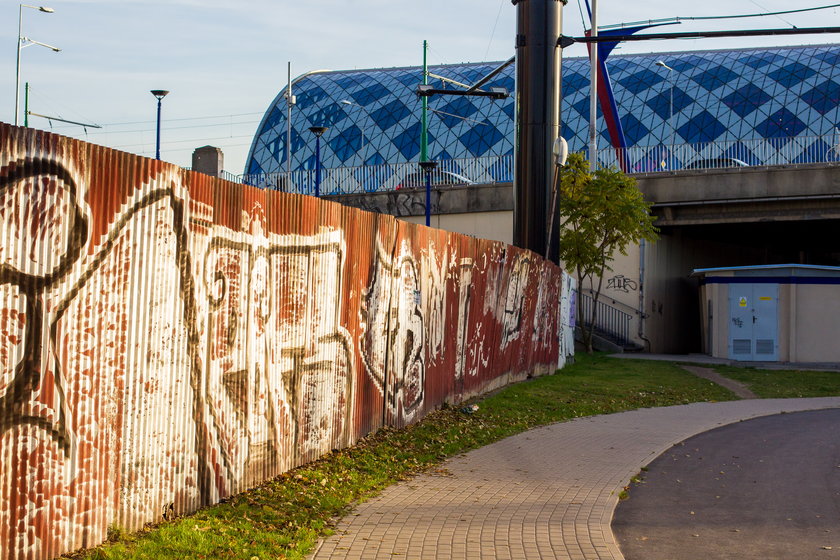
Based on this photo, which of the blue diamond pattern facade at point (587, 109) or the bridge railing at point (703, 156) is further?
the blue diamond pattern facade at point (587, 109)

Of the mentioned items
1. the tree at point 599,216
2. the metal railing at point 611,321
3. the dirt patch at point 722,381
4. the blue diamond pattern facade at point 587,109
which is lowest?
the dirt patch at point 722,381

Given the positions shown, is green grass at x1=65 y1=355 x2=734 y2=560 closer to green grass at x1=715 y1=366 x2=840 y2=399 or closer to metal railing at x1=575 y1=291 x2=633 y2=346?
green grass at x1=715 y1=366 x2=840 y2=399

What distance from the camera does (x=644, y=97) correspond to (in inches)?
2714

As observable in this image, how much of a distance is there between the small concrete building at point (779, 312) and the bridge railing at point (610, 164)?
5.58 meters

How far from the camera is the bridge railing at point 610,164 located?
1423 inches

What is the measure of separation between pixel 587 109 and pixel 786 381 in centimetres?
4715

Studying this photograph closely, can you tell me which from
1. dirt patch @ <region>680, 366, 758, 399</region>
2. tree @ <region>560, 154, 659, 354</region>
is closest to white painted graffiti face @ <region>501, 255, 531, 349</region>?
dirt patch @ <region>680, 366, 758, 399</region>

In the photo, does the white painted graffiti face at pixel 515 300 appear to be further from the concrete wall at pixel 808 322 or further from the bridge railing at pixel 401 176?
the bridge railing at pixel 401 176

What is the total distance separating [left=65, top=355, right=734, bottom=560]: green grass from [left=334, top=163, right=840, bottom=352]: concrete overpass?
15404 mm

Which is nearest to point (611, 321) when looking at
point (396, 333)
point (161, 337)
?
point (396, 333)

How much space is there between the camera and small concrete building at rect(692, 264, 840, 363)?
95.2 feet

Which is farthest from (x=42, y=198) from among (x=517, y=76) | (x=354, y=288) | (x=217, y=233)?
(x=517, y=76)

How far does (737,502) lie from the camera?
864 centimetres

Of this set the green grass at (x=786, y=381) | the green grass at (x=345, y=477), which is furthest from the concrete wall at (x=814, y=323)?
the green grass at (x=345, y=477)
